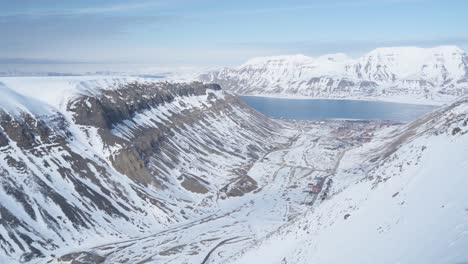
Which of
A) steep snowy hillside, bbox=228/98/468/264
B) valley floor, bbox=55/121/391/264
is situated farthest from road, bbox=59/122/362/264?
steep snowy hillside, bbox=228/98/468/264

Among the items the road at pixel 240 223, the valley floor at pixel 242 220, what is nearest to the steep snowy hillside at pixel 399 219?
the valley floor at pixel 242 220

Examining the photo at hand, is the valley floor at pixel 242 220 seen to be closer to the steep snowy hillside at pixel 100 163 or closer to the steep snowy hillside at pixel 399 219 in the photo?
the steep snowy hillside at pixel 100 163

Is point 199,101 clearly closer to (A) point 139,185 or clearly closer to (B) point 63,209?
(A) point 139,185

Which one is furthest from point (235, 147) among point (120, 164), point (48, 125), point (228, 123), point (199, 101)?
point (48, 125)

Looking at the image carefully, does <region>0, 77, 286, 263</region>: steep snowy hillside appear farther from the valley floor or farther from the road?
the road

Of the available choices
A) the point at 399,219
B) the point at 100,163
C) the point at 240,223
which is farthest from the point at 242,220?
the point at 399,219

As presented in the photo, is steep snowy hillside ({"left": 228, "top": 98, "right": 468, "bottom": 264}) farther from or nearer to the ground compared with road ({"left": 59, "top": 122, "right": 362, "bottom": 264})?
farther from the ground

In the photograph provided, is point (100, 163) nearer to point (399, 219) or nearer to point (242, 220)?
point (242, 220)
